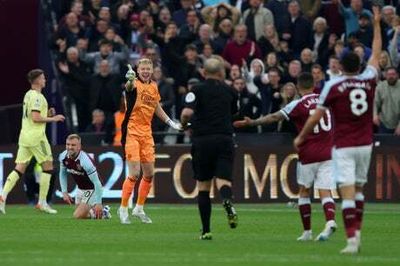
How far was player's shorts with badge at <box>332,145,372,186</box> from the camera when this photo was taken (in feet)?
52.9

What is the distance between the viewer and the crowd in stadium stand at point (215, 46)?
29844 mm

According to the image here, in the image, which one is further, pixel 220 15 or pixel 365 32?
pixel 220 15

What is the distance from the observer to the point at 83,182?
23.4 meters

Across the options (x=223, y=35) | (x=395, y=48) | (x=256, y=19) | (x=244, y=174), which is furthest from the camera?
(x=256, y=19)

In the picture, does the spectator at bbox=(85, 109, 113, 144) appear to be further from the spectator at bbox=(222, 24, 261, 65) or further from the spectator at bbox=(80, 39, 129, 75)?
the spectator at bbox=(222, 24, 261, 65)

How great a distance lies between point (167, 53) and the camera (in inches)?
1224

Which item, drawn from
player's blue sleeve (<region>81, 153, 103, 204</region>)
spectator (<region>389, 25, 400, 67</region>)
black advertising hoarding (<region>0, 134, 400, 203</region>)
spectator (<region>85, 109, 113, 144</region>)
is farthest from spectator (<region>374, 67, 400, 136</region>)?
player's blue sleeve (<region>81, 153, 103, 204</region>)

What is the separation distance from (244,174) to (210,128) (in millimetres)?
10451

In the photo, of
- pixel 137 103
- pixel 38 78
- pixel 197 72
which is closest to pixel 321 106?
pixel 137 103

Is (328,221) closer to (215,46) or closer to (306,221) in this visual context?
(306,221)

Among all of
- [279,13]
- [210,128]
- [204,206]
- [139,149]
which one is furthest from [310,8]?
[204,206]

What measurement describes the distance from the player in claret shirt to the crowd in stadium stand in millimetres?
12853

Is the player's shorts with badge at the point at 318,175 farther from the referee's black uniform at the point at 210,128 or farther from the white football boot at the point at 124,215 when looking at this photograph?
the white football boot at the point at 124,215

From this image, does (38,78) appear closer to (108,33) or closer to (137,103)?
(137,103)
